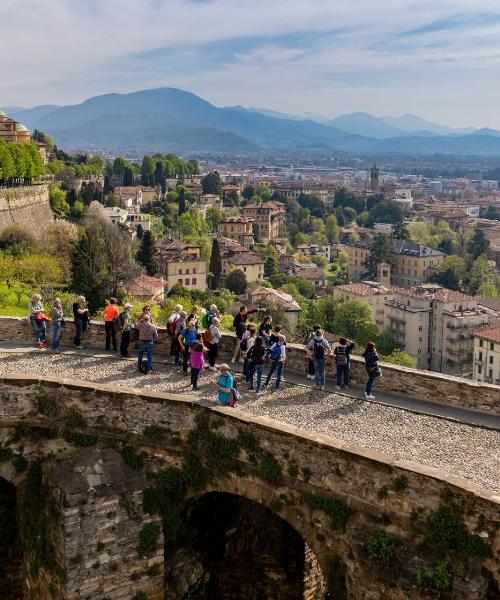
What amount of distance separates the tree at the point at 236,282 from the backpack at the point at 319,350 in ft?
253

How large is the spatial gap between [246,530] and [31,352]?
5.48 metres

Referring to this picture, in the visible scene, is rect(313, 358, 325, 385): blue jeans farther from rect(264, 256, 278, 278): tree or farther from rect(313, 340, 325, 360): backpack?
rect(264, 256, 278, 278): tree

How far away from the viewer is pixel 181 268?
82.2m

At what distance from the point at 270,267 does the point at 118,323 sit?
95.5 m

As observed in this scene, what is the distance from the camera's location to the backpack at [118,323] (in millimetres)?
14616

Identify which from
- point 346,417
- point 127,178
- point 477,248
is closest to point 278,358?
point 346,417

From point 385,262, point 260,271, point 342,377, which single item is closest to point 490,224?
point 385,262

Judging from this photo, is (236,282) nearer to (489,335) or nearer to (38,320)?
(489,335)

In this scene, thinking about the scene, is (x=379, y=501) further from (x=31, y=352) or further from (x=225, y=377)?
(x=31, y=352)

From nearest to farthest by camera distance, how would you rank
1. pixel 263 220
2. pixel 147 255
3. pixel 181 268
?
pixel 147 255
pixel 181 268
pixel 263 220

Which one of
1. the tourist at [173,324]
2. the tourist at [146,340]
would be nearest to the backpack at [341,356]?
the tourist at [173,324]

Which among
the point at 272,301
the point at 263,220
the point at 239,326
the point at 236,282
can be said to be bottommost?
the point at 236,282

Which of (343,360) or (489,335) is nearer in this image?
(343,360)

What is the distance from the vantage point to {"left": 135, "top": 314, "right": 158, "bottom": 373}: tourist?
13477 millimetres
